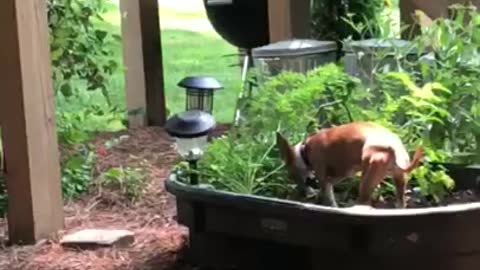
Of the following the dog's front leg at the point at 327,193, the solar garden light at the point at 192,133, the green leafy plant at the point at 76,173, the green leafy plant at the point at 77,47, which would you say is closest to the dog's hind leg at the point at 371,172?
the dog's front leg at the point at 327,193

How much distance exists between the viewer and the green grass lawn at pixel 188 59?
21.0 ft

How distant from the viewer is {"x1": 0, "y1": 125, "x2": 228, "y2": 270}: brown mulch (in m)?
3.67

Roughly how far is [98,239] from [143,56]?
1.99 metres

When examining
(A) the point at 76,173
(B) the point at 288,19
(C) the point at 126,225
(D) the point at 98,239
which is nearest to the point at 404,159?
(D) the point at 98,239

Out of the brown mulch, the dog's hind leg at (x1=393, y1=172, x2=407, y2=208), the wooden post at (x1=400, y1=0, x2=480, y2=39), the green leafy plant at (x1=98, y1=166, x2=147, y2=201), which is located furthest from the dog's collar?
the green leafy plant at (x1=98, y1=166, x2=147, y2=201)

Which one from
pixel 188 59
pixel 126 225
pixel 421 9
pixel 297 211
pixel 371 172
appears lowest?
pixel 126 225

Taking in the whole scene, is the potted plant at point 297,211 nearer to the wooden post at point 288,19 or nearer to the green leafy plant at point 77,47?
the green leafy plant at point 77,47

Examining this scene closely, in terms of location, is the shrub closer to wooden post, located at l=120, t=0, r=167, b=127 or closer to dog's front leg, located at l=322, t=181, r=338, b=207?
wooden post, located at l=120, t=0, r=167, b=127

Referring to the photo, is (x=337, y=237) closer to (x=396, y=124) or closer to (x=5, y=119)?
(x=396, y=124)

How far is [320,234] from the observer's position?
317 centimetres

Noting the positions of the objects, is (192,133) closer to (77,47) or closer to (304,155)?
(304,155)

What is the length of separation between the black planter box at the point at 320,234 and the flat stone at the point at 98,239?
0.32 meters

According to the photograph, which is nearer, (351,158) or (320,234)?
→ (320,234)

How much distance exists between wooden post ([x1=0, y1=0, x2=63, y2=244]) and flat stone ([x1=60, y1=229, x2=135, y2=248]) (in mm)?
105
